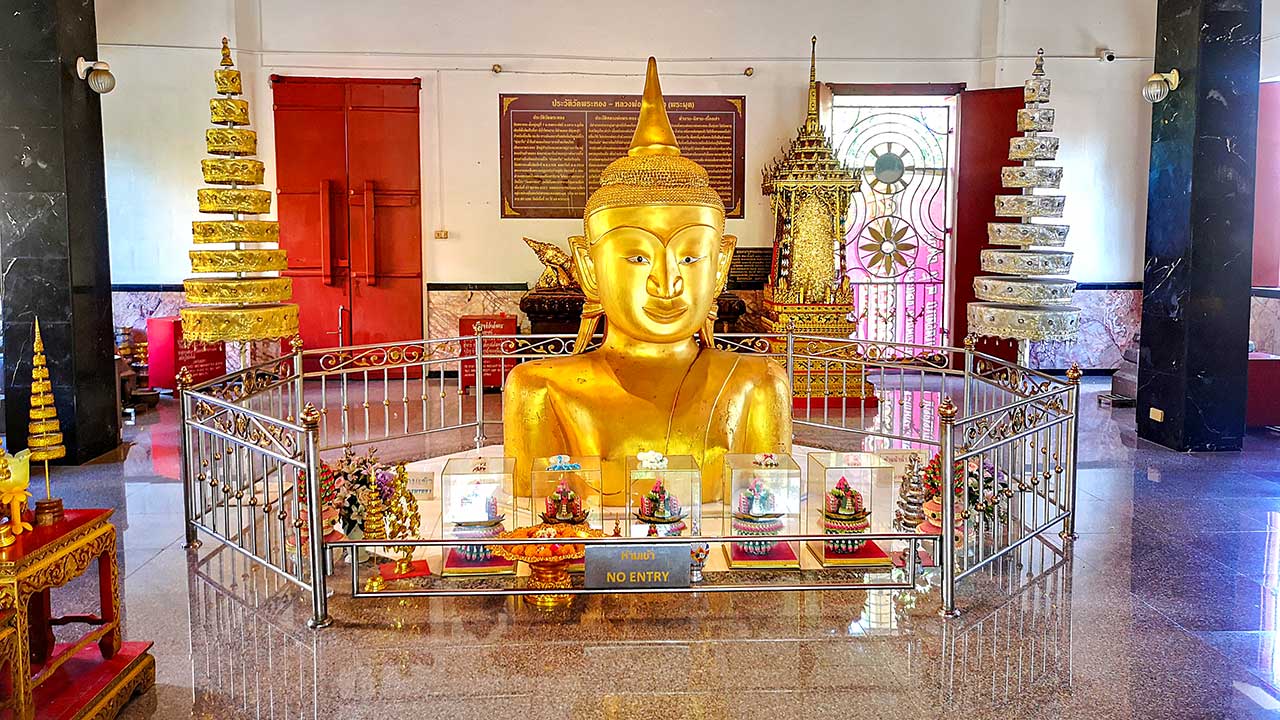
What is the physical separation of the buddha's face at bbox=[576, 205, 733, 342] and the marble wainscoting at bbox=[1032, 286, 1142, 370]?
7069 mm

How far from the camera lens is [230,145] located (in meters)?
8.20

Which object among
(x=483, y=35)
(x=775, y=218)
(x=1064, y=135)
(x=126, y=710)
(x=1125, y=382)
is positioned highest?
(x=483, y=35)

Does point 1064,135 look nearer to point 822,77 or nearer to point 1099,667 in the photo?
point 822,77

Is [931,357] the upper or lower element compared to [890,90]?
lower

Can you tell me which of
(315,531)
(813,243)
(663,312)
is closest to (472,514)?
(315,531)

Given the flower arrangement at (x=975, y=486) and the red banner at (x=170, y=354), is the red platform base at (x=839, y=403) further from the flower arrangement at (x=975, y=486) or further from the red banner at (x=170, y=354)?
the red banner at (x=170, y=354)

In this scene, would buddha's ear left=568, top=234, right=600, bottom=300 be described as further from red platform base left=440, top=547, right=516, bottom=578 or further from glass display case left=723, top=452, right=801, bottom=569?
red platform base left=440, top=547, right=516, bottom=578

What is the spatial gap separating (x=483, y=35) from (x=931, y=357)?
20.1ft

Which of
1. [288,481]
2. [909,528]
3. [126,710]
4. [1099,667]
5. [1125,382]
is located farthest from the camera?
[1125,382]

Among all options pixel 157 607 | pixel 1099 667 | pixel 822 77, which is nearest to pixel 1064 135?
pixel 822 77

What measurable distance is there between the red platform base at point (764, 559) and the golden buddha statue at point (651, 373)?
89cm

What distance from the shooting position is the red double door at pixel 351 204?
10.9m

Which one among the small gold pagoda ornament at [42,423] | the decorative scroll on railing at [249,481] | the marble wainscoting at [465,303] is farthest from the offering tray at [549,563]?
the marble wainscoting at [465,303]

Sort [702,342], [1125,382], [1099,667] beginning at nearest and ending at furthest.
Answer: [1099,667], [702,342], [1125,382]
